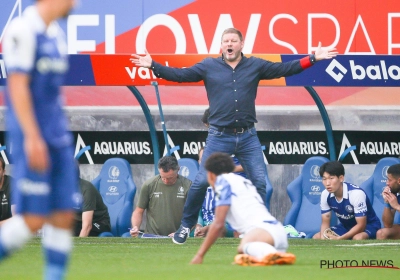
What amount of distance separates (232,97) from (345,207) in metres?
2.35

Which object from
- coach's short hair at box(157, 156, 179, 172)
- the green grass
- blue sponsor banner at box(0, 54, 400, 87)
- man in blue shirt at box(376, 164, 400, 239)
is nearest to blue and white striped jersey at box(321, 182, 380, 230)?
man in blue shirt at box(376, 164, 400, 239)

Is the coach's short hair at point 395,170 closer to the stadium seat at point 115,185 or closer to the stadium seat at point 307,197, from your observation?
the stadium seat at point 307,197

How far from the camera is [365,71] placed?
10523 millimetres

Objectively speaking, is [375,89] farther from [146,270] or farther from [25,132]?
[25,132]

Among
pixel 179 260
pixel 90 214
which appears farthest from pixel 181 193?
pixel 179 260

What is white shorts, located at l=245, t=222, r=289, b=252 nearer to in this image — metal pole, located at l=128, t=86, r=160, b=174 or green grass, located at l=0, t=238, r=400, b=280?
green grass, located at l=0, t=238, r=400, b=280

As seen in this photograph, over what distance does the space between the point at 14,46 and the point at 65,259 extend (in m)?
1.09

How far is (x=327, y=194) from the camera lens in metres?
10.7

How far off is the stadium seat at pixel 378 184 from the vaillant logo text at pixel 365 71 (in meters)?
1.34

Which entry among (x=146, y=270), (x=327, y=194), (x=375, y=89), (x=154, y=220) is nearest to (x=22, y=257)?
(x=146, y=270)

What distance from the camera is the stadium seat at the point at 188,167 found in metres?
11.9

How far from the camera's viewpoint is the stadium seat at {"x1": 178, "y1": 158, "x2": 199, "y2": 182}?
11.9 m

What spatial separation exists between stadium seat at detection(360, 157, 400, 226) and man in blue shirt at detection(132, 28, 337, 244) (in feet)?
9.53

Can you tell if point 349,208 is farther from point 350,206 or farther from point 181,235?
point 181,235
